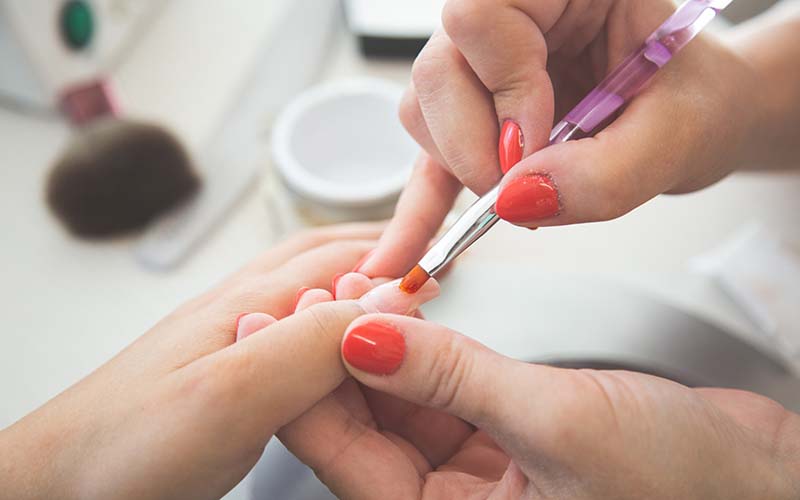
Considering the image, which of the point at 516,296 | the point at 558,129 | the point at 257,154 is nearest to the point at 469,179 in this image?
the point at 558,129

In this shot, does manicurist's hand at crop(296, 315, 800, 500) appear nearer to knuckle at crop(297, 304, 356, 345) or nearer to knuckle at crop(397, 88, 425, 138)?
knuckle at crop(297, 304, 356, 345)

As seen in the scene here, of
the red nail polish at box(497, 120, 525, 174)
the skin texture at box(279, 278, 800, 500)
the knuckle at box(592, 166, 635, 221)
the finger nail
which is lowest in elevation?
the skin texture at box(279, 278, 800, 500)

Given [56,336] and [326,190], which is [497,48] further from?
[56,336]

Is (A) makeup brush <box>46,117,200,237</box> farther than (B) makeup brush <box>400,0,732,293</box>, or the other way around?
(A) makeup brush <box>46,117,200,237</box>

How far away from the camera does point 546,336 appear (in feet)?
1.61

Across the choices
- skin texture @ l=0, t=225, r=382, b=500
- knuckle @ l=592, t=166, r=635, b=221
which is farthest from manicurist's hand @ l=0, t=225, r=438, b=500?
knuckle @ l=592, t=166, r=635, b=221

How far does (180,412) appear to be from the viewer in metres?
0.30

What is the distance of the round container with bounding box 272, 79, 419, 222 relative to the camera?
501mm

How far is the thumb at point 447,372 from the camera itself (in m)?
0.31

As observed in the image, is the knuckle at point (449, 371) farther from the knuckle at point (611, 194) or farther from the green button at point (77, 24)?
the green button at point (77, 24)

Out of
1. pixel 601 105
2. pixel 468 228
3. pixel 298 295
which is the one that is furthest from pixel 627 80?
pixel 298 295

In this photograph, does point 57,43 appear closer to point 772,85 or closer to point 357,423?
point 357,423

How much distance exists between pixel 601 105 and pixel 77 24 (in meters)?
0.47

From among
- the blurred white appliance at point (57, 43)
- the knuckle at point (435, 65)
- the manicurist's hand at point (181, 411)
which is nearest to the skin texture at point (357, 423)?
the manicurist's hand at point (181, 411)
